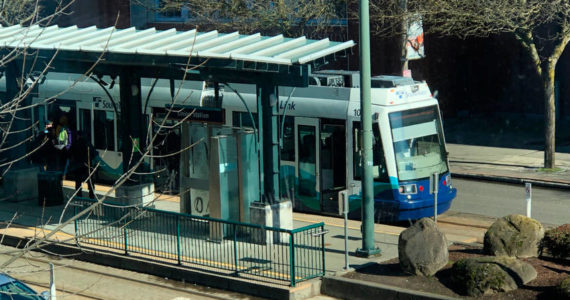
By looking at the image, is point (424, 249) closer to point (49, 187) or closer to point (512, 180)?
point (49, 187)

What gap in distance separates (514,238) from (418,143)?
14.7 feet

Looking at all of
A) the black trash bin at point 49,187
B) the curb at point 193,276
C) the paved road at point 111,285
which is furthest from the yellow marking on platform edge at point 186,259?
the black trash bin at point 49,187

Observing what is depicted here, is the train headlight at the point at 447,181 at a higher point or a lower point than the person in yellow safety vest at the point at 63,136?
lower

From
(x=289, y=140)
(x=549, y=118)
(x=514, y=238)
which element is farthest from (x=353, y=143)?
(x=549, y=118)

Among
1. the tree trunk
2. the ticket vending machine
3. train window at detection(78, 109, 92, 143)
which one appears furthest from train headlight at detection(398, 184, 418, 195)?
train window at detection(78, 109, 92, 143)

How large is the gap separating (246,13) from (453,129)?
416 inches

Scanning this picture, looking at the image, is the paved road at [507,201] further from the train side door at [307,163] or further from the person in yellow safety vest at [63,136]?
the person in yellow safety vest at [63,136]

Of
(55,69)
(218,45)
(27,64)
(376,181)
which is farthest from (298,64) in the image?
(27,64)

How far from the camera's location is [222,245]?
48.3ft

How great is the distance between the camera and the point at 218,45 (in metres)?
15.6

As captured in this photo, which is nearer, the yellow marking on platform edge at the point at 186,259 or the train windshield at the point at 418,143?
the yellow marking on platform edge at the point at 186,259

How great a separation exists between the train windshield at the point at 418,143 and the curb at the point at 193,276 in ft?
15.3

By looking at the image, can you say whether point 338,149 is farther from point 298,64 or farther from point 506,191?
point 506,191

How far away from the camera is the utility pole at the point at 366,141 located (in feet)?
44.4
